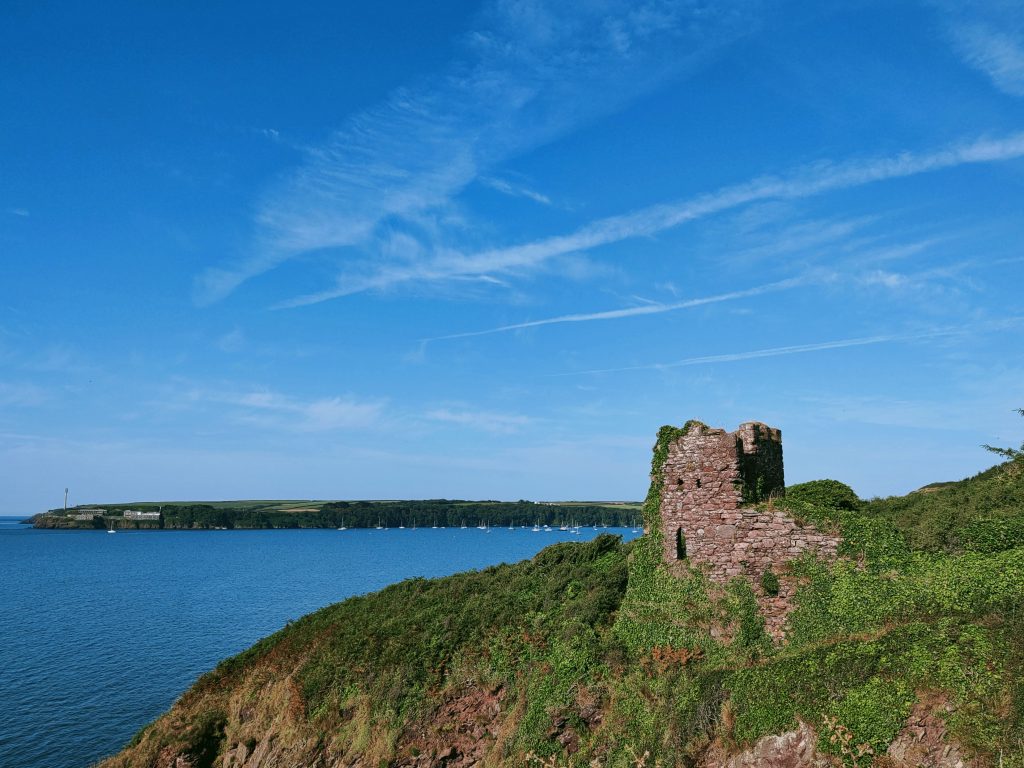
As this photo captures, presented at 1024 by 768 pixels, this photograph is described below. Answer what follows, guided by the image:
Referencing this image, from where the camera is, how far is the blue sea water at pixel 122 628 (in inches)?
1379

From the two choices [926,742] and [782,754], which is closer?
[926,742]

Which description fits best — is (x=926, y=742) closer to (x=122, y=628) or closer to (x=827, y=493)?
(x=827, y=493)

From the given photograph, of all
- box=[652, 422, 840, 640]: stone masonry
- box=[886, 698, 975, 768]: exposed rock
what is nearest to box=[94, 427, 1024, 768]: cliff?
box=[886, 698, 975, 768]: exposed rock

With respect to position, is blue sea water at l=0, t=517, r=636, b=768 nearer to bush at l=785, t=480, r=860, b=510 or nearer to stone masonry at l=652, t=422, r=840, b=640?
stone masonry at l=652, t=422, r=840, b=640

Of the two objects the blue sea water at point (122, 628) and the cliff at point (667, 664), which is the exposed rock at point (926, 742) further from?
the blue sea water at point (122, 628)

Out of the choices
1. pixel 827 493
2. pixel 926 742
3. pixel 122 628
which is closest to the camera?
pixel 926 742

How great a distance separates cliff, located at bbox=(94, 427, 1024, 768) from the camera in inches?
548

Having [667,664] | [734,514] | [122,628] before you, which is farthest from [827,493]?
[122,628]

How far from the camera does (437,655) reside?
23906 mm

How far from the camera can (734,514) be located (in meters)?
20.0

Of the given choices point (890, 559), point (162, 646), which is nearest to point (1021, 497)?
point (890, 559)

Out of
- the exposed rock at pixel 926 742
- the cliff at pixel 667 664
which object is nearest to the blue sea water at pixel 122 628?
the cliff at pixel 667 664

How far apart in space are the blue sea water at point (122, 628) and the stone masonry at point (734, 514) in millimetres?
31727

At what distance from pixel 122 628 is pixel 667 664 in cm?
6063
